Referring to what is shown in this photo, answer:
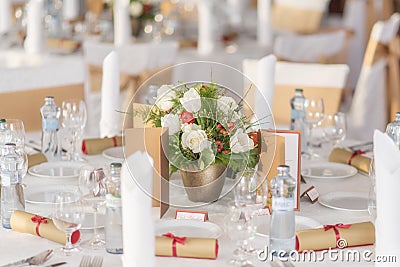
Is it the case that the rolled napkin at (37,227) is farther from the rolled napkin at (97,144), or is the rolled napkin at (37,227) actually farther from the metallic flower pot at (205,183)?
the rolled napkin at (97,144)

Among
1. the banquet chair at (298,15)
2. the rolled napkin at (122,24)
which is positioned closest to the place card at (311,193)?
the rolled napkin at (122,24)

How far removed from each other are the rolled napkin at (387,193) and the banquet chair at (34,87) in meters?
1.92

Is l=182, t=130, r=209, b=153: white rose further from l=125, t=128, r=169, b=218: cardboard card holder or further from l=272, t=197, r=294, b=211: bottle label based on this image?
l=272, t=197, r=294, b=211: bottle label

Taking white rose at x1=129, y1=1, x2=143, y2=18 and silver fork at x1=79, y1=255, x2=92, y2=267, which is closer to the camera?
silver fork at x1=79, y1=255, x2=92, y2=267

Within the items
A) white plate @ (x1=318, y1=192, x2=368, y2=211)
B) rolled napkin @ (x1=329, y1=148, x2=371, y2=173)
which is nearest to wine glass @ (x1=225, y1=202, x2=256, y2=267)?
white plate @ (x1=318, y1=192, x2=368, y2=211)

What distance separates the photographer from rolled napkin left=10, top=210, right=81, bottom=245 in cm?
199

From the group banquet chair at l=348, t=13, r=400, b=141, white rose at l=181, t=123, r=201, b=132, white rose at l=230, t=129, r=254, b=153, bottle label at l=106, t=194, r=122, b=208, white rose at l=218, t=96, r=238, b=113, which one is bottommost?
banquet chair at l=348, t=13, r=400, b=141

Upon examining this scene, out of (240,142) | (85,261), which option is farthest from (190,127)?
(85,261)

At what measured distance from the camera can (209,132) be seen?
7.00 feet

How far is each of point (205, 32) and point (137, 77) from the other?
2.24 feet

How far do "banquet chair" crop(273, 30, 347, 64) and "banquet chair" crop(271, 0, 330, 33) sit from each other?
3.64 feet

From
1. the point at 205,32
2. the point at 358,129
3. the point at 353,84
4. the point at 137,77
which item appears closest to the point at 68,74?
the point at 137,77

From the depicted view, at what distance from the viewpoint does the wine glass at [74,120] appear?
110 inches

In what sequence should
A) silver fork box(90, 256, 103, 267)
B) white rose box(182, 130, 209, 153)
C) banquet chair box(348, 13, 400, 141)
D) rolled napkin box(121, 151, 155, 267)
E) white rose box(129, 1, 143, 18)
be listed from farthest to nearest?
white rose box(129, 1, 143, 18), banquet chair box(348, 13, 400, 141), white rose box(182, 130, 209, 153), silver fork box(90, 256, 103, 267), rolled napkin box(121, 151, 155, 267)
